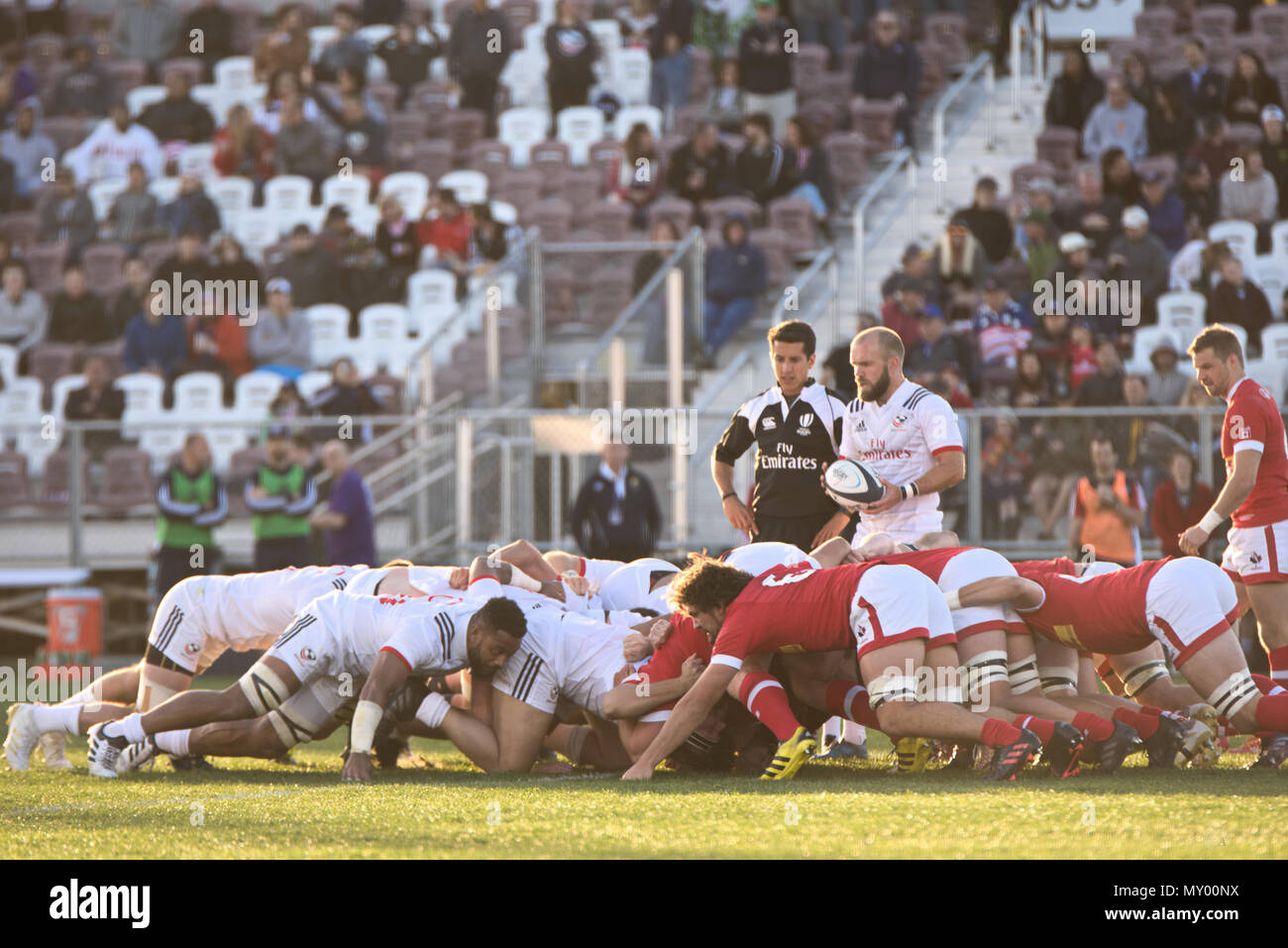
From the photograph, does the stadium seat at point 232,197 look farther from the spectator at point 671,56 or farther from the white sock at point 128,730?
the white sock at point 128,730

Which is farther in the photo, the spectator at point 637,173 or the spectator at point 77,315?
the spectator at point 77,315

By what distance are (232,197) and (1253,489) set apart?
14.8 m

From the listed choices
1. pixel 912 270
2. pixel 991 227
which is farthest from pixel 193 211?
pixel 991 227

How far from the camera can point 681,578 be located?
7.51 m

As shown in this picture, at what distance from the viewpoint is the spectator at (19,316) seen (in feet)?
62.5

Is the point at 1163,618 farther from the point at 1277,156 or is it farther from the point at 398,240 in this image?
the point at 398,240

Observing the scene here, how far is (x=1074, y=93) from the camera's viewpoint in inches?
724

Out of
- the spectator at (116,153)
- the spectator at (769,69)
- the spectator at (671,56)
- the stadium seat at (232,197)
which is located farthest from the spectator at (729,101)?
the spectator at (116,153)

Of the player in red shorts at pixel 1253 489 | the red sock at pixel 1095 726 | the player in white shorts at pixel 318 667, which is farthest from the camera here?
the player in red shorts at pixel 1253 489

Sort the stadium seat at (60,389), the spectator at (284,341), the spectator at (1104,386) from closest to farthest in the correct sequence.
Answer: the spectator at (1104,386) → the spectator at (284,341) → the stadium seat at (60,389)

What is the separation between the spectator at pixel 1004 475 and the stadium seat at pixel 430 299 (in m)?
6.60

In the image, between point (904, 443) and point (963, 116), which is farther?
point (963, 116)

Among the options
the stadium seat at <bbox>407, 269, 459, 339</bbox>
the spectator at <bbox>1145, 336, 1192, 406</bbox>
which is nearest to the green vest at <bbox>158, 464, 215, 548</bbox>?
the stadium seat at <bbox>407, 269, 459, 339</bbox>

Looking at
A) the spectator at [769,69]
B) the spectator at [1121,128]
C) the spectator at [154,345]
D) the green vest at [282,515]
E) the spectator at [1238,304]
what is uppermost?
the spectator at [769,69]
